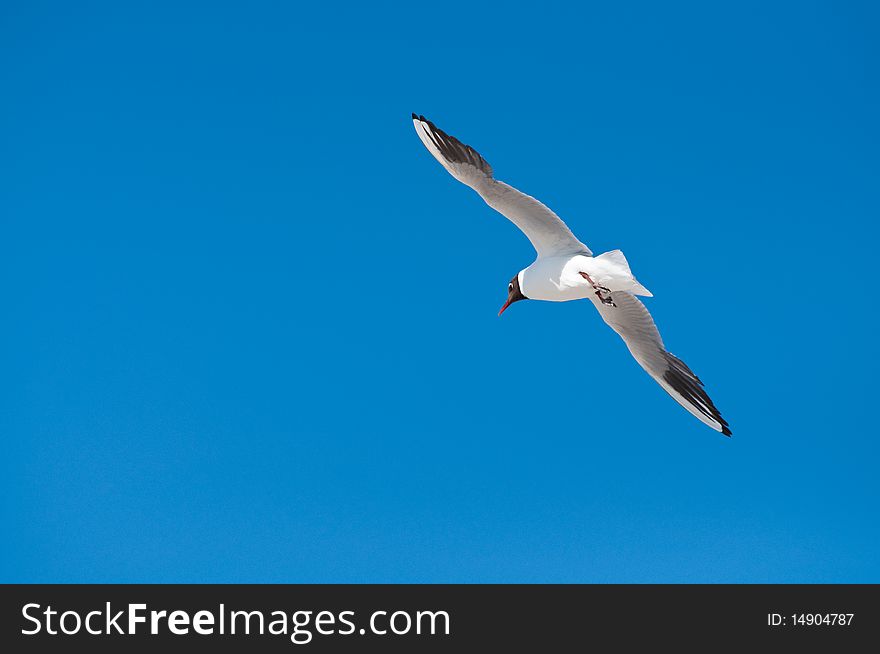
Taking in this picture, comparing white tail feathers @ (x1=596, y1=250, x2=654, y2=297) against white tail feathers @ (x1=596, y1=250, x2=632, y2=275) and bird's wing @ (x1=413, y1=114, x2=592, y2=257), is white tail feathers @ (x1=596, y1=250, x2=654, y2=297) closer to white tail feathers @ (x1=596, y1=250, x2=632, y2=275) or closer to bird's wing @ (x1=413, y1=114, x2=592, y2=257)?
white tail feathers @ (x1=596, y1=250, x2=632, y2=275)

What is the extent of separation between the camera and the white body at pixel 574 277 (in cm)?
529

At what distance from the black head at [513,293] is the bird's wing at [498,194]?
58 centimetres

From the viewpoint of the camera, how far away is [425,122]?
5473mm

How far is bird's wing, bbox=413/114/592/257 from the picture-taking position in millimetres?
5285

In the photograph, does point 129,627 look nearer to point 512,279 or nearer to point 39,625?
point 39,625

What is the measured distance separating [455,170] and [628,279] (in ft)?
4.38

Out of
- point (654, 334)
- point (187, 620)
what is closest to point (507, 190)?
point (654, 334)

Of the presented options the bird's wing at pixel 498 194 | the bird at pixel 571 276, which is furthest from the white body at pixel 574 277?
the bird's wing at pixel 498 194

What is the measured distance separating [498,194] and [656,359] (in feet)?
6.48

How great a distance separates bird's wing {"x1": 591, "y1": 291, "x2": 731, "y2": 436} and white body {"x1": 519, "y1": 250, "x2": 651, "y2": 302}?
0.41 meters

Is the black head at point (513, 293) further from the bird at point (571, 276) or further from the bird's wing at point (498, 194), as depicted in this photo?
the bird's wing at point (498, 194)

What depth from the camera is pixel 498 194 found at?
17.6 feet

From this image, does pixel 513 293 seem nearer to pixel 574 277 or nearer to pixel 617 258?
pixel 574 277

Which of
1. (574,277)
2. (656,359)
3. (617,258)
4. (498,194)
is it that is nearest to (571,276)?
(574,277)
